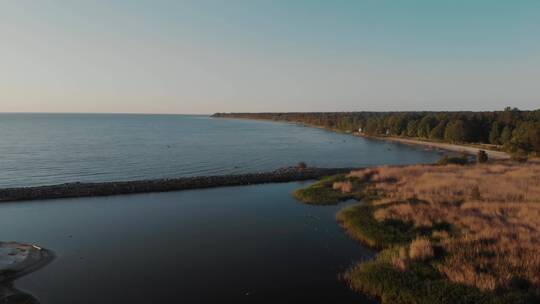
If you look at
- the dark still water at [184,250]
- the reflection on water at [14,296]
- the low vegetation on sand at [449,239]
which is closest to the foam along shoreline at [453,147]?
the low vegetation on sand at [449,239]

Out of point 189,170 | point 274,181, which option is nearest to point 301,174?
point 274,181

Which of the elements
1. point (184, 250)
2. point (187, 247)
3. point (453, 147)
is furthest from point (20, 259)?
point (453, 147)

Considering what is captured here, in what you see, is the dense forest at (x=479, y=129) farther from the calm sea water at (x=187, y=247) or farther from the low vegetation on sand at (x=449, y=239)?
the calm sea water at (x=187, y=247)

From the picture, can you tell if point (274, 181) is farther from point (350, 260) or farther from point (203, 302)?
point (203, 302)

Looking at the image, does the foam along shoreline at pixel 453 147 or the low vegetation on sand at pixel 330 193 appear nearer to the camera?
the low vegetation on sand at pixel 330 193

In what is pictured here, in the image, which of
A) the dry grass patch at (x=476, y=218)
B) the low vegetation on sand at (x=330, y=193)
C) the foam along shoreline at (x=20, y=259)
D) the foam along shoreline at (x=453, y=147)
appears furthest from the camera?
the foam along shoreline at (x=453, y=147)

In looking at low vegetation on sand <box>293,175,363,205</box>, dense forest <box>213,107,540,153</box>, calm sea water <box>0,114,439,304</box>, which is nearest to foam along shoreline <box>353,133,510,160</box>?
dense forest <box>213,107,540,153</box>

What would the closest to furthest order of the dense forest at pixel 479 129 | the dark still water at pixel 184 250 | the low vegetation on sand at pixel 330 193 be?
the dark still water at pixel 184 250 < the low vegetation on sand at pixel 330 193 < the dense forest at pixel 479 129

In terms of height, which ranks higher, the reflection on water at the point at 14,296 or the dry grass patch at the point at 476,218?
the dry grass patch at the point at 476,218

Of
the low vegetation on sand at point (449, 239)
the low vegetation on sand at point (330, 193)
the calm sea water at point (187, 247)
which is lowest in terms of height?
the calm sea water at point (187, 247)
